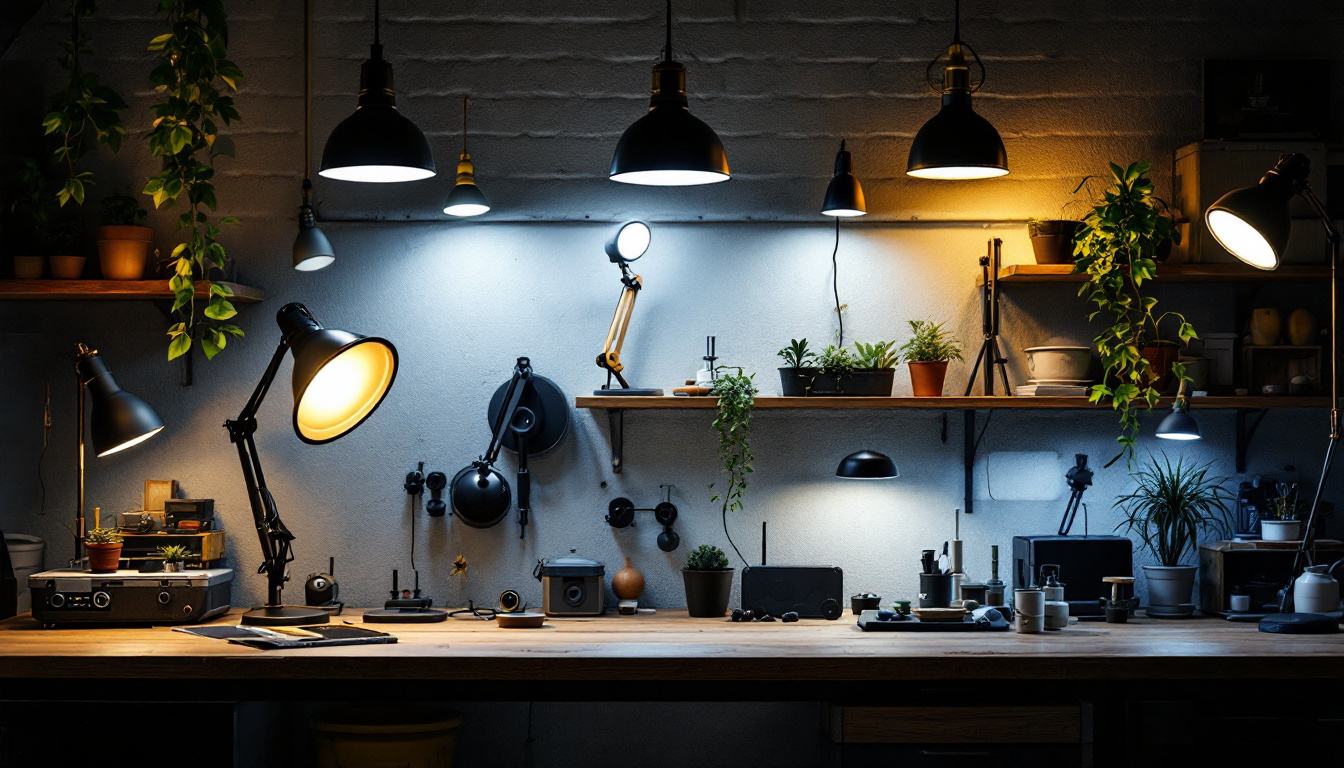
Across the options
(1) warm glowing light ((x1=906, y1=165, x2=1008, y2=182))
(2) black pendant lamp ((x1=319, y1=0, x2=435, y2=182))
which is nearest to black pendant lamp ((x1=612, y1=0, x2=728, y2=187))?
(2) black pendant lamp ((x1=319, y1=0, x2=435, y2=182))

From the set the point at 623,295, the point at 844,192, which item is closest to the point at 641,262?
the point at 623,295

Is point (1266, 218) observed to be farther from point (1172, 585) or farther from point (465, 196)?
point (465, 196)

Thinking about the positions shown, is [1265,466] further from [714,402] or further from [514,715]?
[514,715]

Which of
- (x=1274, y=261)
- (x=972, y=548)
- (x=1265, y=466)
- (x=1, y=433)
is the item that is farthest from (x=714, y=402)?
(x=1, y=433)

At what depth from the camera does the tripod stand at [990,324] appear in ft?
14.0

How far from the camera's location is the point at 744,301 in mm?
4371

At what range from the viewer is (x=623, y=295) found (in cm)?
425

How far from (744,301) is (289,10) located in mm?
2041

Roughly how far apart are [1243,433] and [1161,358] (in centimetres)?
52

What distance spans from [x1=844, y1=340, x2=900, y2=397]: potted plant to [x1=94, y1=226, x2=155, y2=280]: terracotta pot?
2562 millimetres

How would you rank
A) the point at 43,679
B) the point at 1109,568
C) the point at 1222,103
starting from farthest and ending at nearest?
1. the point at 1222,103
2. the point at 1109,568
3. the point at 43,679

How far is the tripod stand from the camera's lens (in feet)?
14.0

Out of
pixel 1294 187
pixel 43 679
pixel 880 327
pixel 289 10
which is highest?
pixel 289 10

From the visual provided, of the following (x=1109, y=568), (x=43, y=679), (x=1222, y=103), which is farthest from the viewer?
(x=1222, y=103)
